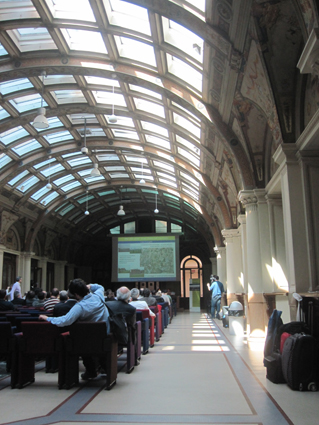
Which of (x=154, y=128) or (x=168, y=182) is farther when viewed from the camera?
(x=168, y=182)

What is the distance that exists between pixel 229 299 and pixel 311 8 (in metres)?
Answer: 13.4

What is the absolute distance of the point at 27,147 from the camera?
17.8 meters

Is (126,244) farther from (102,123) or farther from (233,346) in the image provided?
(233,346)

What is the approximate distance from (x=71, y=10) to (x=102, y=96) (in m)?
4.41

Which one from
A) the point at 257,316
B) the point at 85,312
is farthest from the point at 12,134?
the point at 85,312

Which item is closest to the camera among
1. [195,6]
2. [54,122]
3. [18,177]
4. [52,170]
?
[195,6]

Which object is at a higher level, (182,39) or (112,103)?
(112,103)

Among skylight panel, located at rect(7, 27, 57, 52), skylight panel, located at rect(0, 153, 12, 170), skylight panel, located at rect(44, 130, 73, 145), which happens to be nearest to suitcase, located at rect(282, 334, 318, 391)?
skylight panel, located at rect(7, 27, 57, 52)

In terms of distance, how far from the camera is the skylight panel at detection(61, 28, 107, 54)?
10231 millimetres

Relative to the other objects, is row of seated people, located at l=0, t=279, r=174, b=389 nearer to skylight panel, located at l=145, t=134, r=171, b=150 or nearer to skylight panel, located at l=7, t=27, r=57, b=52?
skylight panel, located at l=7, t=27, r=57, b=52

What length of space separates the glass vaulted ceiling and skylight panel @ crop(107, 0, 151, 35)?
24mm

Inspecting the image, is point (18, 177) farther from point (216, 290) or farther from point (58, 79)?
point (216, 290)

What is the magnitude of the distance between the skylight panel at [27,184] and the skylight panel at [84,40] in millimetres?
11281

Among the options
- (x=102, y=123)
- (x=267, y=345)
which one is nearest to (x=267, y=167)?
(x=267, y=345)
